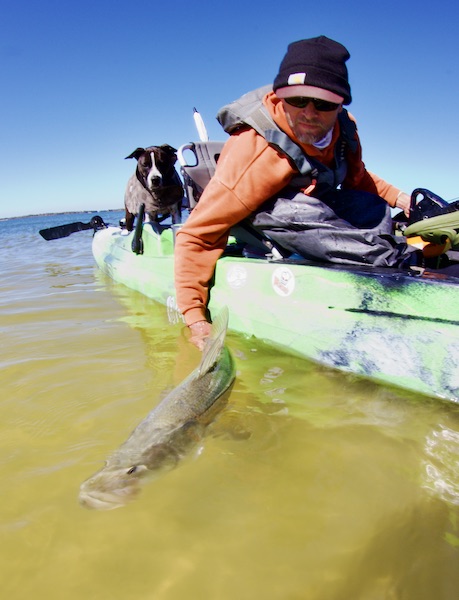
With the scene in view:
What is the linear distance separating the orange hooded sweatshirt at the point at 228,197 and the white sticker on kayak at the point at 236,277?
16 cm

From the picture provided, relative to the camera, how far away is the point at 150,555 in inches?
53.9

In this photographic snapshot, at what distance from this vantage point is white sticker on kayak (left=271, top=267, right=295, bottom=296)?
2803 mm

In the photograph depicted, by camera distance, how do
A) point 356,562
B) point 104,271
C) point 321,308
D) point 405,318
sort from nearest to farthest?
point 356,562 → point 405,318 → point 321,308 → point 104,271

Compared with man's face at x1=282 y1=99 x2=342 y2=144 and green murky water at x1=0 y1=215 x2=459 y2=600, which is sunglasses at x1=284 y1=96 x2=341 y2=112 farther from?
green murky water at x1=0 y1=215 x2=459 y2=600

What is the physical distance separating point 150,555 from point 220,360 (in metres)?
1.14

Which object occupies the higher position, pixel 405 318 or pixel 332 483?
pixel 405 318

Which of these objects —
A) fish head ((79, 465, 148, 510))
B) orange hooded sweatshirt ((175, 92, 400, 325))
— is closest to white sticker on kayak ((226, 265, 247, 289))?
orange hooded sweatshirt ((175, 92, 400, 325))

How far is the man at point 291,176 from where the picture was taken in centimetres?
252

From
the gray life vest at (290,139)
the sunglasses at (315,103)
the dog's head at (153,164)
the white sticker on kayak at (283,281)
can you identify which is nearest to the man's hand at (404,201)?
the gray life vest at (290,139)

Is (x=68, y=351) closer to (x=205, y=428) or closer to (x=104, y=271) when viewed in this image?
(x=205, y=428)

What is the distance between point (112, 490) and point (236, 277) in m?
1.91

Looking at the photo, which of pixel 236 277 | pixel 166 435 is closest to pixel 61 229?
pixel 236 277

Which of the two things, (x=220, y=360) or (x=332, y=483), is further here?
(x=220, y=360)

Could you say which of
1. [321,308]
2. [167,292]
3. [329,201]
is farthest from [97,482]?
[167,292]
